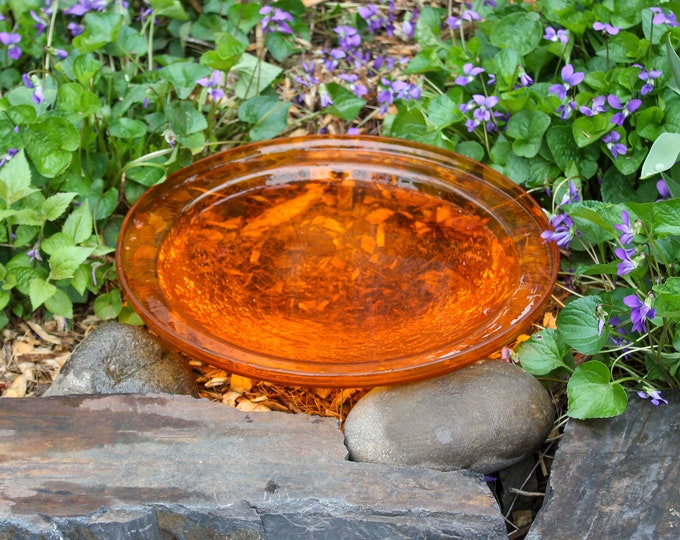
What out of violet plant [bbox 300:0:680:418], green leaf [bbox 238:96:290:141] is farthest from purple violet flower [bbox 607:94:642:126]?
green leaf [bbox 238:96:290:141]

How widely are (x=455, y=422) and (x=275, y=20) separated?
4.19ft

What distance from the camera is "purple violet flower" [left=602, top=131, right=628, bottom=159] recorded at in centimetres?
190

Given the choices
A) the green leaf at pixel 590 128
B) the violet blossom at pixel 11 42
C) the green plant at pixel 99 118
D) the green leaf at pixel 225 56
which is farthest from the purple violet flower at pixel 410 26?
the violet blossom at pixel 11 42

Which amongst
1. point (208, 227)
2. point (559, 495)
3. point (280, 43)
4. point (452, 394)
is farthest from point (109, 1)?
point (559, 495)

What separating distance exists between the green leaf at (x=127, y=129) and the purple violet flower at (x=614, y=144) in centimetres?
102

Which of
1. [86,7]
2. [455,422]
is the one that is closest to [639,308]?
[455,422]

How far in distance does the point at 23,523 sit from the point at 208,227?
2.53 feet

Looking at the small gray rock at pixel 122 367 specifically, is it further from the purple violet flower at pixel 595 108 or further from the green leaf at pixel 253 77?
the purple violet flower at pixel 595 108

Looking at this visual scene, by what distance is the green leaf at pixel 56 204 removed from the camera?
1.83 metres

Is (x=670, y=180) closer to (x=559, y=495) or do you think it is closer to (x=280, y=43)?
(x=559, y=495)

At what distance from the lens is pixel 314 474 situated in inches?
57.1

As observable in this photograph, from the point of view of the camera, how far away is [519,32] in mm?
2141

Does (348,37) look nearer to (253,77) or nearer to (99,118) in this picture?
(253,77)

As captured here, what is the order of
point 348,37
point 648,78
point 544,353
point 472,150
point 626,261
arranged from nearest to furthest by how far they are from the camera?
point 626,261 → point 544,353 → point 648,78 → point 472,150 → point 348,37
